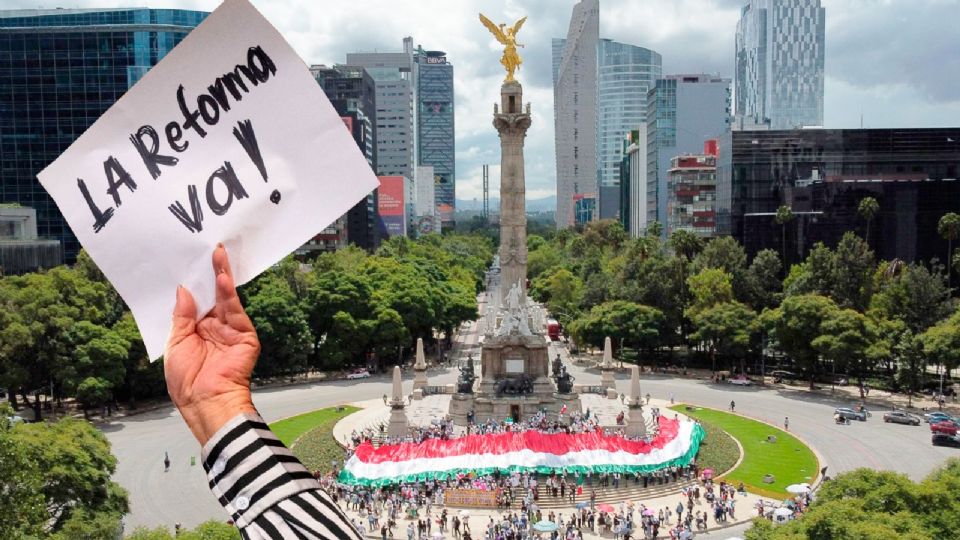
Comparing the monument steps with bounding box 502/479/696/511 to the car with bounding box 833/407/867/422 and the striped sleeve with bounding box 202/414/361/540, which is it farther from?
the striped sleeve with bounding box 202/414/361/540

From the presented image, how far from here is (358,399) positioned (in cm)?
6138

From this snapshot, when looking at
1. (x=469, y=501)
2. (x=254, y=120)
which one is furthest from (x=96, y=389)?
(x=254, y=120)

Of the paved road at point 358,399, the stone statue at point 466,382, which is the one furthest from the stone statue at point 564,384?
the paved road at point 358,399

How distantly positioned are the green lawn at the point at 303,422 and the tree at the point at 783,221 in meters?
55.8

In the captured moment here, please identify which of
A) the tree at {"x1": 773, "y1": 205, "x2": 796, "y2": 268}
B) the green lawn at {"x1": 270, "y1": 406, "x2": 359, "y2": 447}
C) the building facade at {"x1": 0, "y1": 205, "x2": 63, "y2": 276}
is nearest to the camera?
the green lawn at {"x1": 270, "y1": 406, "x2": 359, "y2": 447}

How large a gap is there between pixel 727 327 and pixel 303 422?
36546 millimetres

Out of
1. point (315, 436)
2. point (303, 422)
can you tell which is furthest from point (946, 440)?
point (303, 422)

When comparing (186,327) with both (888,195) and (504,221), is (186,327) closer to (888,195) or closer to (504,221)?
(504,221)

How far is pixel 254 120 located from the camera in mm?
5500

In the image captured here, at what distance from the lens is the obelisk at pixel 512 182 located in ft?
182

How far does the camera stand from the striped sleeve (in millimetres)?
4598

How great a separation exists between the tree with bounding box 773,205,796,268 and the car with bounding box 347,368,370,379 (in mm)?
50213

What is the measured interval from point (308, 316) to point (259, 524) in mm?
69931

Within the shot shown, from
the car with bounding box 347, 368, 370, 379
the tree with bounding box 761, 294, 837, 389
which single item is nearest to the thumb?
the tree with bounding box 761, 294, 837, 389
